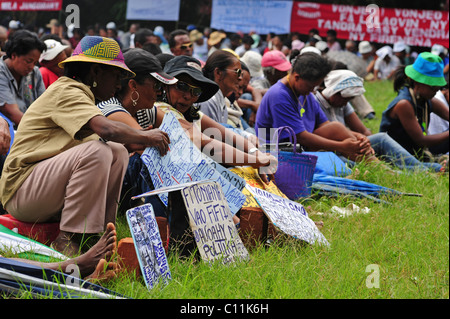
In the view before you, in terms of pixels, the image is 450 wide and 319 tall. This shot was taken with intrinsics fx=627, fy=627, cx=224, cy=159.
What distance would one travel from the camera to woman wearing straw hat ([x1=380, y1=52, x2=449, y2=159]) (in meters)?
7.30

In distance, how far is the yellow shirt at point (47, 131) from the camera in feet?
12.0

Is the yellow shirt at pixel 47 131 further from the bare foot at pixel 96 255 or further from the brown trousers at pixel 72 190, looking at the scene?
the bare foot at pixel 96 255

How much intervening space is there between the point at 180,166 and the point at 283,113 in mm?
2423

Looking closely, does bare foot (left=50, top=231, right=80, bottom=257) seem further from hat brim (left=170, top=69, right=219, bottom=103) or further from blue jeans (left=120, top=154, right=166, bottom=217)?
hat brim (left=170, top=69, right=219, bottom=103)

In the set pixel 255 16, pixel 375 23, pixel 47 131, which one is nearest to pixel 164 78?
pixel 47 131

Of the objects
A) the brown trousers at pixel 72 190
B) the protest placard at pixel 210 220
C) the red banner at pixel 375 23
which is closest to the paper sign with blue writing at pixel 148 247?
the protest placard at pixel 210 220

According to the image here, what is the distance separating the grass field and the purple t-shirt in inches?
38.8

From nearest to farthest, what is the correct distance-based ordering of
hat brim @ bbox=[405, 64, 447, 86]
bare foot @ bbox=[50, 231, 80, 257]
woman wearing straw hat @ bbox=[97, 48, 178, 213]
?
bare foot @ bbox=[50, 231, 80, 257] → woman wearing straw hat @ bbox=[97, 48, 178, 213] → hat brim @ bbox=[405, 64, 447, 86]

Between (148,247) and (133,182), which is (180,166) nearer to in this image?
(133,182)

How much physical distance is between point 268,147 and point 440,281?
235 cm

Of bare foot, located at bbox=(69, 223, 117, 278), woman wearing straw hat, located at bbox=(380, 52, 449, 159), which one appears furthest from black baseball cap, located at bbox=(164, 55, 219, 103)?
woman wearing straw hat, located at bbox=(380, 52, 449, 159)

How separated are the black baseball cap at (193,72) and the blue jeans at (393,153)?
276cm

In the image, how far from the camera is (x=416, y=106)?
7.52 meters
